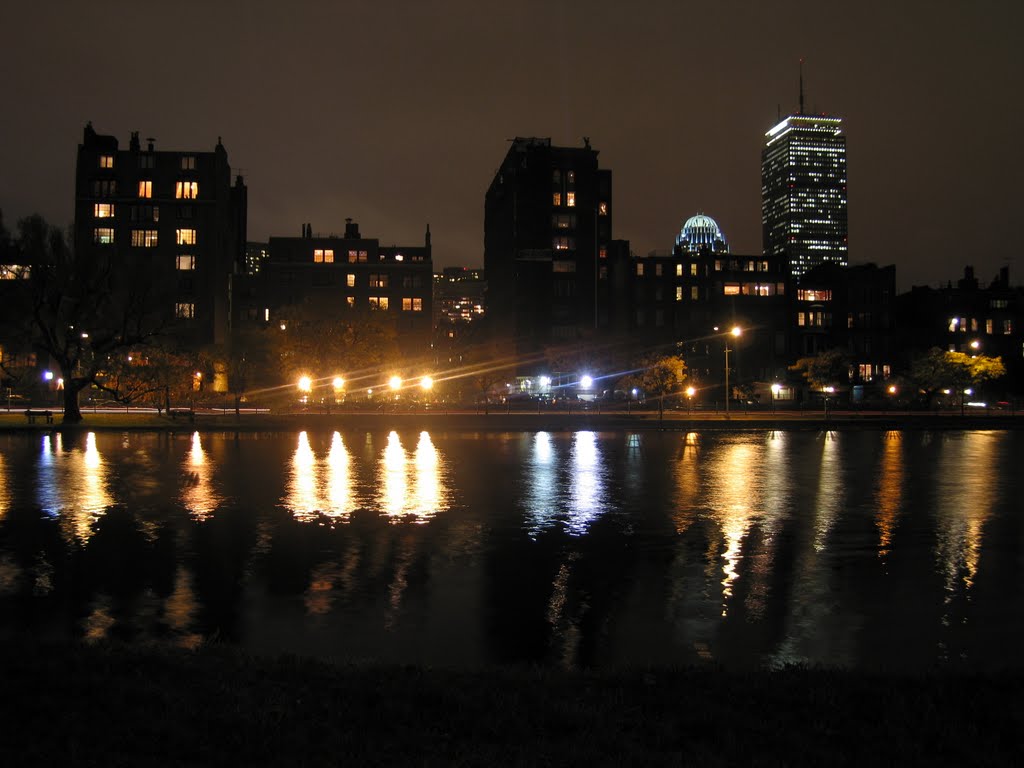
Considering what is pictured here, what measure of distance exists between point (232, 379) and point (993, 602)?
8944 centimetres

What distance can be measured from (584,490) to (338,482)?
23.8ft

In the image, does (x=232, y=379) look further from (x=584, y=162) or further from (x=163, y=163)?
(x=584, y=162)

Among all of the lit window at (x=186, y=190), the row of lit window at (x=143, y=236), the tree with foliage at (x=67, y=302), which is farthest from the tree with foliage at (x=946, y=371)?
the lit window at (x=186, y=190)

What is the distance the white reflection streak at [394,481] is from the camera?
20453 mm

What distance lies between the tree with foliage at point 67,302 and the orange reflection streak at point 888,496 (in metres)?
44.9

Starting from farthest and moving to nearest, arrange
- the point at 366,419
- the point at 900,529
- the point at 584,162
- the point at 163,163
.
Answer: the point at 584,162 → the point at 163,163 → the point at 366,419 → the point at 900,529

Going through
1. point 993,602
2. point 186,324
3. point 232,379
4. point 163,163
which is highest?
point 163,163

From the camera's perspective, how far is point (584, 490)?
79.0 feet

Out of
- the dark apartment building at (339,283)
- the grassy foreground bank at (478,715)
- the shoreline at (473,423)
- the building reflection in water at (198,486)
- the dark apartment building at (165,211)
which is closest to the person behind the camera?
the grassy foreground bank at (478,715)

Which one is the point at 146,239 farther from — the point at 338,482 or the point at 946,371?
the point at 946,371

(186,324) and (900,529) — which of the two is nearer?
(900,529)

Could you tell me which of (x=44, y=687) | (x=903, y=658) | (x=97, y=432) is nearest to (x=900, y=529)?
(x=903, y=658)

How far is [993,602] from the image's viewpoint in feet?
38.9

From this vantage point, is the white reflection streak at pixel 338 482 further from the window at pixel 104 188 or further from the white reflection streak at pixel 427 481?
the window at pixel 104 188
